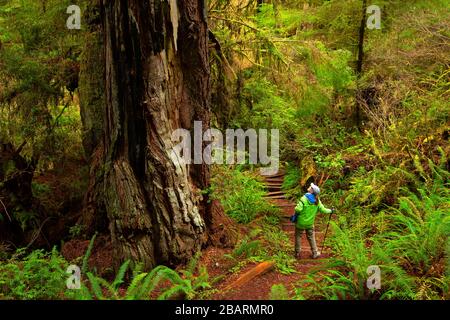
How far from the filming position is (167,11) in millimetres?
6242

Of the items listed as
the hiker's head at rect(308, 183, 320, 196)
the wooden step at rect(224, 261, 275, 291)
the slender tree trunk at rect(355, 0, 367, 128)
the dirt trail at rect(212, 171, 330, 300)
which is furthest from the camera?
the slender tree trunk at rect(355, 0, 367, 128)

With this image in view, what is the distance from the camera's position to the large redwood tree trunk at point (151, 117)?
6168mm

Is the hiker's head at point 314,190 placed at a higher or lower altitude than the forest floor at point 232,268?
higher

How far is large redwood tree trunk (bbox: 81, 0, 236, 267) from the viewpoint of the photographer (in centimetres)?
617

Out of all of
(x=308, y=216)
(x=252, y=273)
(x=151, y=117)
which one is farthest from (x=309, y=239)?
(x=151, y=117)

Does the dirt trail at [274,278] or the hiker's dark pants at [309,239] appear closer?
the dirt trail at [274,278]

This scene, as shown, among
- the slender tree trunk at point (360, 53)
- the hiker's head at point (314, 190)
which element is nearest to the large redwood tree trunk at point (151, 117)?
the hiker's head at point (314, 190)

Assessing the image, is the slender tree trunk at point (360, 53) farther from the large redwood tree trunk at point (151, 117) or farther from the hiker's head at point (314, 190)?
the large redwood tree trunk at point (151, 117)

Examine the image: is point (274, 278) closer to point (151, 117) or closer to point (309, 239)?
point (309, 239)

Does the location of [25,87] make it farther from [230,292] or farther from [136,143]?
[230,292]

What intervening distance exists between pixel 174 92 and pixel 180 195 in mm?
1621

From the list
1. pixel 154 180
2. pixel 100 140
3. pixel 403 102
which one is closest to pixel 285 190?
pixel 403 102

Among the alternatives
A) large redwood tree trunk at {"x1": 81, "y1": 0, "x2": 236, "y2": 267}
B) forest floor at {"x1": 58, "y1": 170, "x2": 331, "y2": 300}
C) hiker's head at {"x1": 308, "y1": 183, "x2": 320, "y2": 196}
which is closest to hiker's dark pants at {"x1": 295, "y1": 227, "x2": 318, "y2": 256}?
forest floor at {"x1": 58, "y1": 170, "x2": 331, "y2": 300}

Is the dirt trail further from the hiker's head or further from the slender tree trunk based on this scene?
the slender tree trunk
